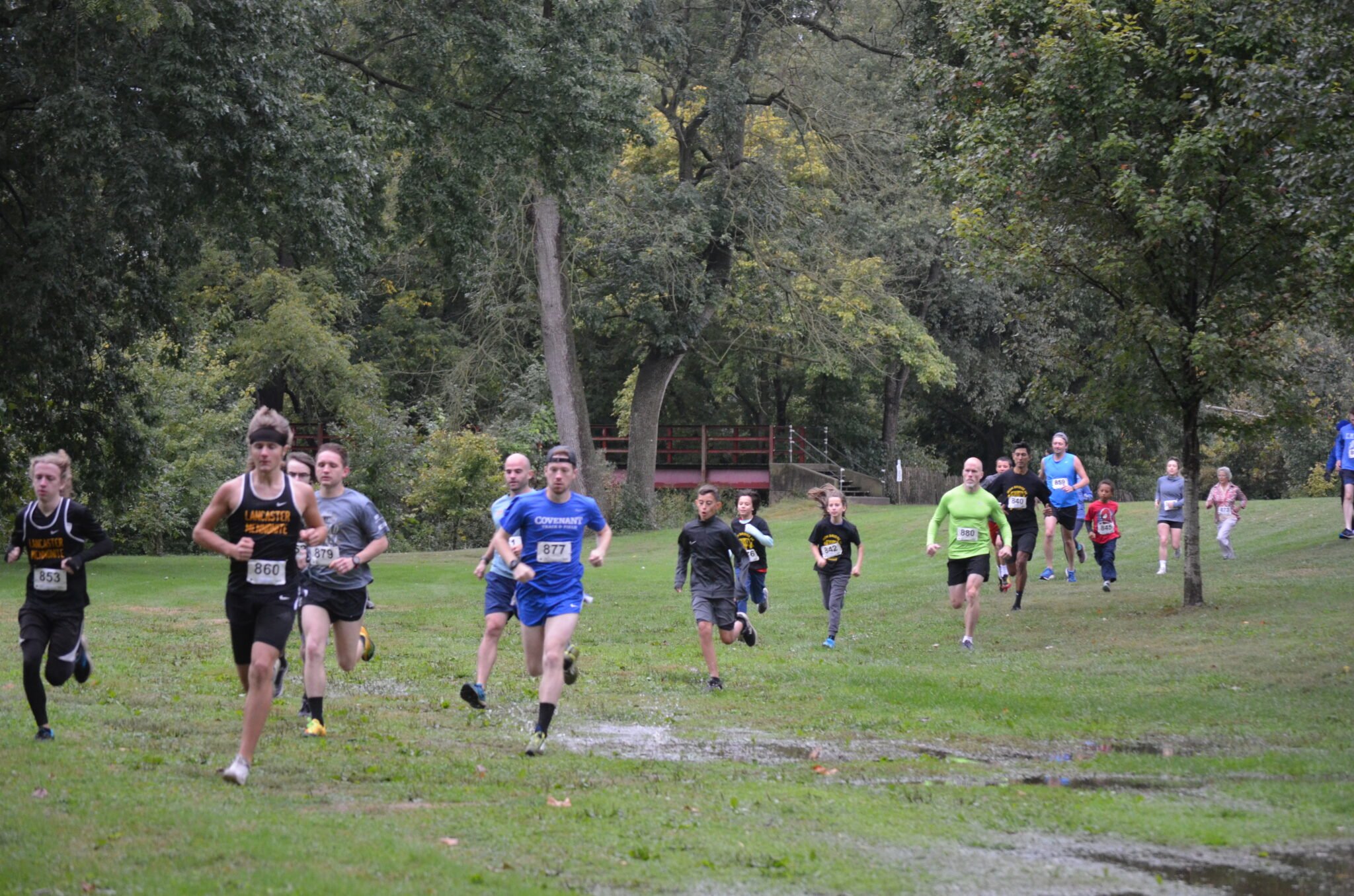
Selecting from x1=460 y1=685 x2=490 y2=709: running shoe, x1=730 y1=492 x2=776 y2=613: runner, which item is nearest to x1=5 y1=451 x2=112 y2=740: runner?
Result: x1=460 y1=685 x2=490 y2=709: running shoe

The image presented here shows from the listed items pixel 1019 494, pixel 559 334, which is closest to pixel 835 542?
pixel 1019 494

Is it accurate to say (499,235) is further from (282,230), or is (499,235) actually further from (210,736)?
(210,736)

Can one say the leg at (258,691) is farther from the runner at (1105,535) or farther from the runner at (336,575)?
the runner at (1105,535)

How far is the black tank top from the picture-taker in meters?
8.19

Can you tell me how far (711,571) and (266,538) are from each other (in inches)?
212

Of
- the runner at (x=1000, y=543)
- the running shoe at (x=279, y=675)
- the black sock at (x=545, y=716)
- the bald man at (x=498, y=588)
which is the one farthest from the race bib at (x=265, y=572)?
the runner at (x=1000, y=543)

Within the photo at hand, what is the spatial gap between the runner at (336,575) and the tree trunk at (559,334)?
26.5 meters

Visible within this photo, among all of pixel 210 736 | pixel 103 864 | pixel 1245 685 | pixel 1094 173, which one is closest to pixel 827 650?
pixel 1245 685

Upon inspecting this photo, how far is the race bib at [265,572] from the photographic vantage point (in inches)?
322

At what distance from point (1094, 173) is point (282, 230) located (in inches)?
471

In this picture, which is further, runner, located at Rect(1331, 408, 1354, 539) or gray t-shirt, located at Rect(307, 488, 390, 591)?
runner, located at Rect(1331, 408, 1354, 539)

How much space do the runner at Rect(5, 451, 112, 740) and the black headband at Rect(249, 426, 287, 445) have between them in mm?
1867

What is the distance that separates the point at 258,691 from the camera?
26.2 ft

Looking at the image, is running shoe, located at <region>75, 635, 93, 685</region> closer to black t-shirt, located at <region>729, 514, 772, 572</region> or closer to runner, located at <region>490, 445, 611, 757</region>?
runner, located at <region>490, 445, 611, 757</region>
